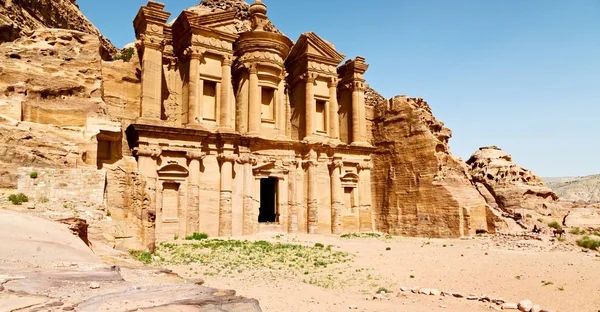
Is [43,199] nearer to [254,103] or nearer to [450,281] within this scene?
[450,281]

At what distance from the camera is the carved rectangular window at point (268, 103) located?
89.7 ft

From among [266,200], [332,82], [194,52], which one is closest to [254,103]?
[194,52]

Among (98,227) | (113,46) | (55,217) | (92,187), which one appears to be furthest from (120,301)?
(113,46)

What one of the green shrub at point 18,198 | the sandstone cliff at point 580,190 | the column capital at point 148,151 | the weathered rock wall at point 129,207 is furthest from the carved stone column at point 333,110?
the sandstone cliff at point 580,190

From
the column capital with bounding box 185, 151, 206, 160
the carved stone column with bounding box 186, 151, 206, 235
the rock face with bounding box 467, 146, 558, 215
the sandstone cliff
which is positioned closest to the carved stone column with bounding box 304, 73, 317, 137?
the column capital with bounding box 185, 151, 206, 160

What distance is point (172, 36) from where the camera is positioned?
2609 centimetres

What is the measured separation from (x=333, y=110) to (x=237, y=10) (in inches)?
556

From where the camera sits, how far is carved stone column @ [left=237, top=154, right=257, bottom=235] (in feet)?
77.4

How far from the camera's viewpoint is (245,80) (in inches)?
1030

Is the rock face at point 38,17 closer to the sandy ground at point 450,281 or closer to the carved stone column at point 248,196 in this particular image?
the carved stone column at point 248,196

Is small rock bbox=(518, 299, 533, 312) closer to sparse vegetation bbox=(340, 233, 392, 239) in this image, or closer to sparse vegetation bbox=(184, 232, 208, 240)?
sparse vegetation bbox=(184, 232, 208, 240)

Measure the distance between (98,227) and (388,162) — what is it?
21995mm

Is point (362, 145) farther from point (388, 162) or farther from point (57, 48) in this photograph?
point (57, 48)

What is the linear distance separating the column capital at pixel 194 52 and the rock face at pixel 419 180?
46.2 ft
